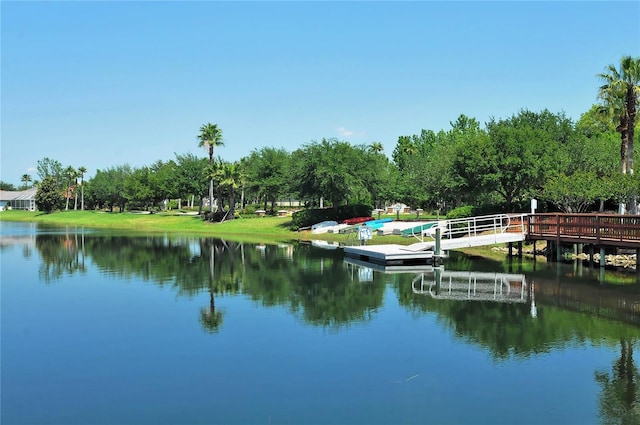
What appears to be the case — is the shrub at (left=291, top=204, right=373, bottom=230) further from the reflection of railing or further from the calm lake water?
the calm lake water

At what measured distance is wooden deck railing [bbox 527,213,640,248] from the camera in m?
28.3

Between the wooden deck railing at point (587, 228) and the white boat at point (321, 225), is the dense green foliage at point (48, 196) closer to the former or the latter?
the white boat at point (321, 225)

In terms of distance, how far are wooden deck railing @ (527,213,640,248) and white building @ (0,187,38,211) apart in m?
136

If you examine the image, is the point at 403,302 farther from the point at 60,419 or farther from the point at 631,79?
the point at 631,79

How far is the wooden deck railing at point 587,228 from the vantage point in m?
28.3

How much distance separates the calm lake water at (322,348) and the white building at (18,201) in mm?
128136

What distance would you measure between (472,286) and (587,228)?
34.6 feet

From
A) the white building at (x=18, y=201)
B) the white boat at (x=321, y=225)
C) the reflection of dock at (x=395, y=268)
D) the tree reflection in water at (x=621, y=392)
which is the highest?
the white building at (x=18, y=201)

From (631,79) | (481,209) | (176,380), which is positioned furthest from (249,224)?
(176,380)

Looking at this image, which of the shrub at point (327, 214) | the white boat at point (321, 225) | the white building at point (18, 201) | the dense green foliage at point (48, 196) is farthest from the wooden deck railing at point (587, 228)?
the white building at point (18, 201)

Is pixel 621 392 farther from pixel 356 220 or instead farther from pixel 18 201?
pixel 18 201

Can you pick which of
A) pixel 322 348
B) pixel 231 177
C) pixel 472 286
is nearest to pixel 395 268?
pixel 472 286

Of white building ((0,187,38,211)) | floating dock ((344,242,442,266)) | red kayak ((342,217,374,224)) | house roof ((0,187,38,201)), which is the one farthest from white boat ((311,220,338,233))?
house roof ((0,187,38,201))

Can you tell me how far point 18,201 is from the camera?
147 m
